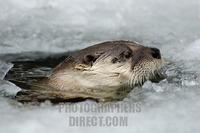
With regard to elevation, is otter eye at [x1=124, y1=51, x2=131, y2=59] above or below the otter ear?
above

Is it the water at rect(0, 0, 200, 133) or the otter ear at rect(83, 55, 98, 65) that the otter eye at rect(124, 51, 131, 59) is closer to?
the otter ear at rect(83, 55, 98, 65)

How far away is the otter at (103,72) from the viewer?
4000mm

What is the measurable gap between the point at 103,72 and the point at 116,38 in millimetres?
1450

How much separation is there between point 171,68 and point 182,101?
3.10 ft

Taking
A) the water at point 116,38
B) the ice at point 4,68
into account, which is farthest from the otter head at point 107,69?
the ice at point 4,68

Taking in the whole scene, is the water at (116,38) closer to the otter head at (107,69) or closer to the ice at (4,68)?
the ice at (4,68)

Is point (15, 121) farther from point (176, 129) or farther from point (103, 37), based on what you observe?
point (103, 37)

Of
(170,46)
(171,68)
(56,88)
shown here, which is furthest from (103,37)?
(56,88)

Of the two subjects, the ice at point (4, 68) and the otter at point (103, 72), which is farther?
the ice at point (4, 68)

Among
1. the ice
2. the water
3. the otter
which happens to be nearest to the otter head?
the otter

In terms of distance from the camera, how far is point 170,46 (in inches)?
199

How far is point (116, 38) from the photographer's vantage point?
18.1 ft

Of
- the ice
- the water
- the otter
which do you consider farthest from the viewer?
the ice

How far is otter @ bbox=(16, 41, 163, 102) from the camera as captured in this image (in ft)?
13.1
